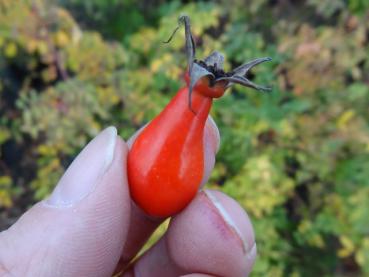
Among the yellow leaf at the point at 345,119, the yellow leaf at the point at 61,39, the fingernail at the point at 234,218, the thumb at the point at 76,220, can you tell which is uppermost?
the yellow leaf at the point at 61,39

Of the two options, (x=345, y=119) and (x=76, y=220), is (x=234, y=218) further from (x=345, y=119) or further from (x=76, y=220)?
(x=345, y=119)

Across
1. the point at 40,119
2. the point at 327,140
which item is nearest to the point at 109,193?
the point at 40,119

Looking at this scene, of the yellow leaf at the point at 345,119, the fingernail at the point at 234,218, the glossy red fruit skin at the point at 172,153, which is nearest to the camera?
the glossy red fruit skin at the point at 172,153

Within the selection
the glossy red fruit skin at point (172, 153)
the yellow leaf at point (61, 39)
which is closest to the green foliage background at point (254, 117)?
the yellow leaf at point (61, 39)

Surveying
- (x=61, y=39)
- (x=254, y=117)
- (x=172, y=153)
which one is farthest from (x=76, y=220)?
(x=61, y=39)

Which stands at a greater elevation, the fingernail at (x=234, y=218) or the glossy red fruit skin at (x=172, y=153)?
the glossy red fruit skin at (x=172, y=153)

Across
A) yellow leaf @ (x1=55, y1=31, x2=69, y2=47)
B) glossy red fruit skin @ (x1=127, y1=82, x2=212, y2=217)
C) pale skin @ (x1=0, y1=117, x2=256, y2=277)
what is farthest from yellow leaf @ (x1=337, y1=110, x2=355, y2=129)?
glossy red fruit skin @ (x1=127, y1=82, x2=212, y2=217)

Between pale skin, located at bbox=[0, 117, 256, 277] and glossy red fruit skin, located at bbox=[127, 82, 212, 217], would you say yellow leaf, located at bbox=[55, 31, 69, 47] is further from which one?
glossy red fruit skin, located at bbox=[127, 82, 212, 217]

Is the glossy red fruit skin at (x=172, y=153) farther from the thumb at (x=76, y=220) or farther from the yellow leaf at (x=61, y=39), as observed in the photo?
the yellow leaf at (x=61, y=39)
